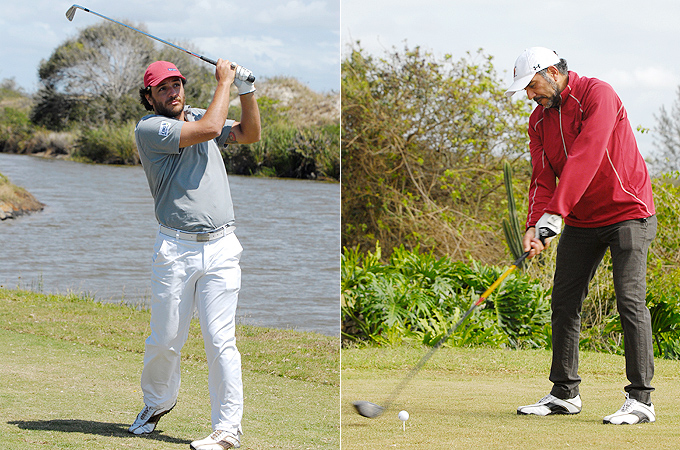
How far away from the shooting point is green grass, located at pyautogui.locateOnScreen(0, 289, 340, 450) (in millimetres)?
3348

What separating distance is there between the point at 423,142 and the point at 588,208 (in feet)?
21.2

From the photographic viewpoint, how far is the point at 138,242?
16.7 metres

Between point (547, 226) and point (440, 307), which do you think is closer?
point (547, 226)

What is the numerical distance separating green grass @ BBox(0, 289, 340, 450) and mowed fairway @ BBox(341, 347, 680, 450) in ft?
0.79

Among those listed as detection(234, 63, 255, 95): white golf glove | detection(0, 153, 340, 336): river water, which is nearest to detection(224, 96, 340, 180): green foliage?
detection(0, 153, 340, 336): river water

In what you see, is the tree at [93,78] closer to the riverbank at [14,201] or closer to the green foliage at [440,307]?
the riverbank at [14,201]

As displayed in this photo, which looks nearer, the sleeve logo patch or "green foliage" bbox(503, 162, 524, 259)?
the sleeve logo patch

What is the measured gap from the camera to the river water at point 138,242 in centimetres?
1080

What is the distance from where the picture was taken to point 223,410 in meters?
3.16

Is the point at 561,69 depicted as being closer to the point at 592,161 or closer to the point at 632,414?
the point at 592,161

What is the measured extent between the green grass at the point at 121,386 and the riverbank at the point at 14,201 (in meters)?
13.3

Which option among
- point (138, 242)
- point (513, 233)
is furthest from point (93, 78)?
point (513, 233)

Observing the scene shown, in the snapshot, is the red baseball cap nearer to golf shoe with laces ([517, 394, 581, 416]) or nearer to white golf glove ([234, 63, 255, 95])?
white golf glove ([234, 63, 255, 95])

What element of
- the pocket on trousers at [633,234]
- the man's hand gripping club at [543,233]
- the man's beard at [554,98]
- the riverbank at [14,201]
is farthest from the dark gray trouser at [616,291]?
the riverbank at [14,201]
